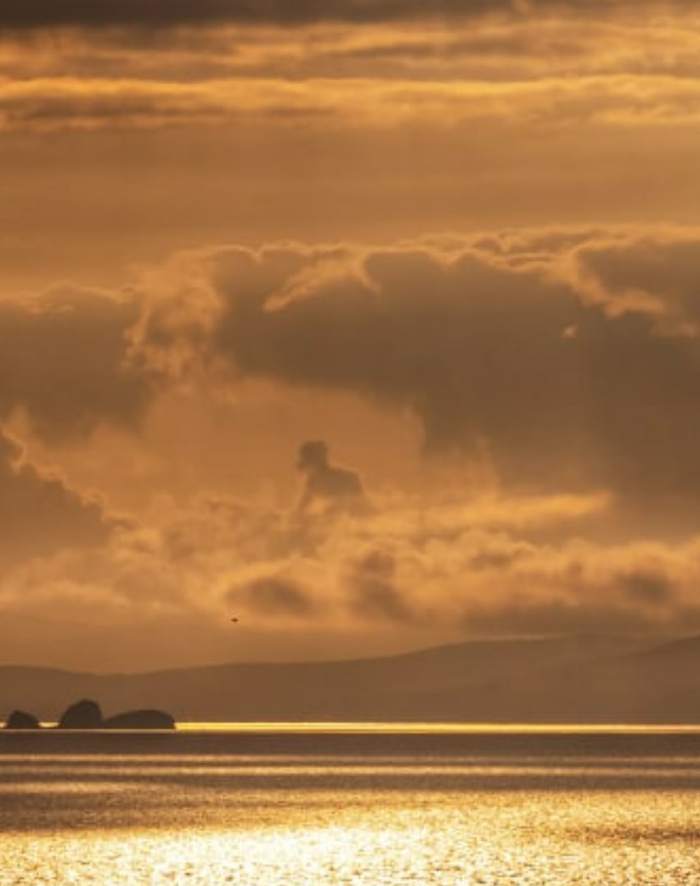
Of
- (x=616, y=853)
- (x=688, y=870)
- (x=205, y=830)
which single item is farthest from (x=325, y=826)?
(x=688, y=870)

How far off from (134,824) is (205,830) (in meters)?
7.89

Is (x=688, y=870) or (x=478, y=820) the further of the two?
(x=478, y=820)

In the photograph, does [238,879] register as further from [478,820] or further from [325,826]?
[478,820]

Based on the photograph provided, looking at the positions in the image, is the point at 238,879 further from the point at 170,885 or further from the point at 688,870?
the point at 688,870

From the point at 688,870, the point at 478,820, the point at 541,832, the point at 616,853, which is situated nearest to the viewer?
the point at 688,870

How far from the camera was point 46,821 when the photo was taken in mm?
183500

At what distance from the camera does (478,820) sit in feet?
625

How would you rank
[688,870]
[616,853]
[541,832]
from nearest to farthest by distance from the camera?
1. [688,870]
2. [616,853]
3. [541,832]

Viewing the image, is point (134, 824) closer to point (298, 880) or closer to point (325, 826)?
point (325, 826)

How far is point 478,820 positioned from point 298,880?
60.4 m

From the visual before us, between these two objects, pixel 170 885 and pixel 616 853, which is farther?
pixel 616 853

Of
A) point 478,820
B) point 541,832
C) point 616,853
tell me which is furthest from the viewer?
point 478,820

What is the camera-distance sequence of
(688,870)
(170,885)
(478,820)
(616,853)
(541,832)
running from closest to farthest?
(170,885)
(688,870)
(616,853)
(541,832)
(478,820)

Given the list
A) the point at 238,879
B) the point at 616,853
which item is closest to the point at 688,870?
the point at 616,853
